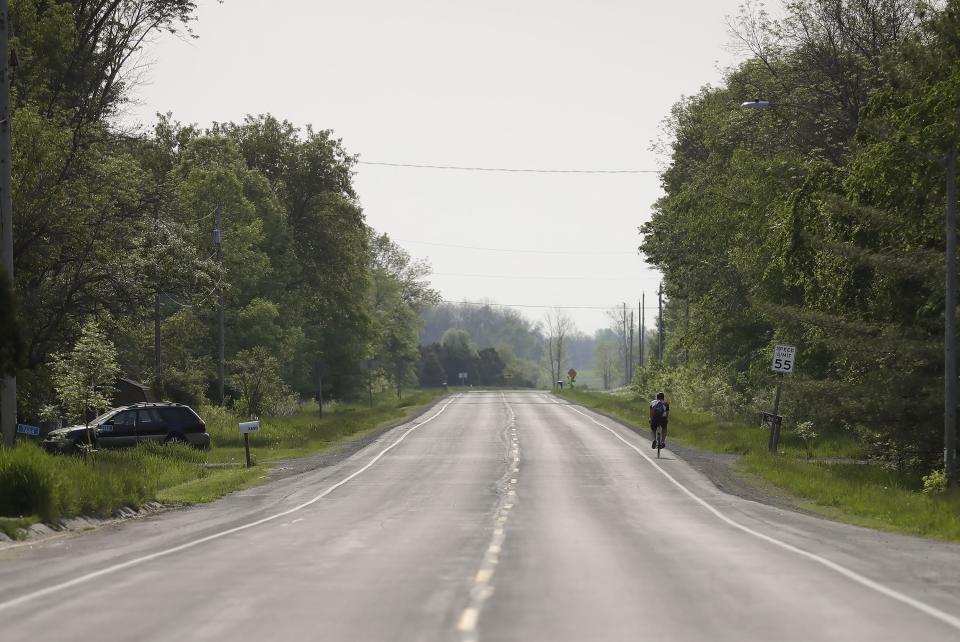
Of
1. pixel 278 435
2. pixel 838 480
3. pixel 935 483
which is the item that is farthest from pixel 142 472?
pixel 278 435

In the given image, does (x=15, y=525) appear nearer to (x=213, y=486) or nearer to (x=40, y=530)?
(x=40, y=530)

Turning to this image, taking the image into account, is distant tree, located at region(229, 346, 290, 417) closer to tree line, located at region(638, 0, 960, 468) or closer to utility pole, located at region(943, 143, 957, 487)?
tree line, located at region(638, 0, 960, 468)

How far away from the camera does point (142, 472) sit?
27.3 m

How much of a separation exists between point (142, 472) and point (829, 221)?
63.2ft

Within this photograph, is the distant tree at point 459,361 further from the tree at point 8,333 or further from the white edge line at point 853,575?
the tree at point 8,333

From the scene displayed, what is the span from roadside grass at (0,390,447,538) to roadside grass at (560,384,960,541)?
13.0 m

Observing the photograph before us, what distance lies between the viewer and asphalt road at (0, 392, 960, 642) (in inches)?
375

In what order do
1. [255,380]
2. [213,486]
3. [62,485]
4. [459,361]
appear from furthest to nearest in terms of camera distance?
[459,361] → [255,380] → [213,486] → [62,485]

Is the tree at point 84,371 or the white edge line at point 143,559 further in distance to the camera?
the tree at point 84,371

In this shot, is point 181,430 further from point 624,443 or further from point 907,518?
point 907,518

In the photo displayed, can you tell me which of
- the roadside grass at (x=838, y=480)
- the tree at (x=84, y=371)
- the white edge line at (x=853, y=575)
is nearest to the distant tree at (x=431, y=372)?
the roadside grass at (x=838, y=480)

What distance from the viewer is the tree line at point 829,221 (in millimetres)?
27625

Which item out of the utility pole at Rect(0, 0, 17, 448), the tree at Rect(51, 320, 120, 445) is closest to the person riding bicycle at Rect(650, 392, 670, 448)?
the tree at Rect(51, 320, 120, 445)

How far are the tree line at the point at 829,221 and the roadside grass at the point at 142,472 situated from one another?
590 inches
